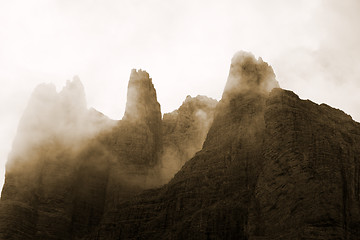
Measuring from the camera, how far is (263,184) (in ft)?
196

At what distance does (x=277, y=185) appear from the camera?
2285 inches

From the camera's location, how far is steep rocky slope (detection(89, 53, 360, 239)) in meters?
55.1

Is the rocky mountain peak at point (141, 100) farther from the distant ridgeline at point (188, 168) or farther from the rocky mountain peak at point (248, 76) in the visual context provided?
the rocky mountain peak at point (248, 76)

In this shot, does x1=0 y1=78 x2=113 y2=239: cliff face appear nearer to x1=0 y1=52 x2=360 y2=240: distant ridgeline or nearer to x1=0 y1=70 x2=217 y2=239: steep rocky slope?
x1=0 y1=70 x2=217 y2=239: steep rocky slope

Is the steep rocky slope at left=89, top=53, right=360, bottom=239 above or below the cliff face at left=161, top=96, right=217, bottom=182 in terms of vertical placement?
below

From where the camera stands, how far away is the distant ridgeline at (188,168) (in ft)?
187

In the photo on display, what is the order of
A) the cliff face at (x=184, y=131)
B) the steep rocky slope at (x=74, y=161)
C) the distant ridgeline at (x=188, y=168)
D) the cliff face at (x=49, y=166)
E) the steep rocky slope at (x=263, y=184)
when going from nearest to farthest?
the steep rocky slope at (x=263, y=184) < the distant ridgeline at (x=188, y=168) < the cliff face at (x=49, y=166) < the steep rocky slope at (x=74, y=161) < the cliff face at (x=184, y=131)

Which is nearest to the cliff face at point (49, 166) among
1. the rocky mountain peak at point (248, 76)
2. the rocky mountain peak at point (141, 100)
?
the rocky mountain peak at point (141, 100)

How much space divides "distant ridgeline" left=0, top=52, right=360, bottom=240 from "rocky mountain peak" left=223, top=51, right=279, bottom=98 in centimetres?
13

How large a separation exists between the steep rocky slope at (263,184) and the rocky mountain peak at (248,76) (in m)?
2.16

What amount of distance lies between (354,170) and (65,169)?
31.2 metres

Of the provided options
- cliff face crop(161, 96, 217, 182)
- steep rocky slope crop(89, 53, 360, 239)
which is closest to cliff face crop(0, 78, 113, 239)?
steep rocky slope crop(89, 53, 360, 239)

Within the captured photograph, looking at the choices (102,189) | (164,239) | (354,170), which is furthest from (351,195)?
(102,189)

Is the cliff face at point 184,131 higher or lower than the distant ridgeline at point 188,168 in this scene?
higher
